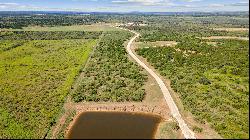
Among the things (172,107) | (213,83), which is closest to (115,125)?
(172,107)

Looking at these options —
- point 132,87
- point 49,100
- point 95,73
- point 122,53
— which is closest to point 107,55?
point 122,53

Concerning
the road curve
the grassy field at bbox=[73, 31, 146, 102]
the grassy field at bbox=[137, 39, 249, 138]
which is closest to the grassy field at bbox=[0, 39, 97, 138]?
the grassy field at bbox=[73, 31, 146, 102]

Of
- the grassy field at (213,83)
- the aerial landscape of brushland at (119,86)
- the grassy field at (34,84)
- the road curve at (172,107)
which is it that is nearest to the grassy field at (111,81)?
the aerial landscape of brushland at (119,86)

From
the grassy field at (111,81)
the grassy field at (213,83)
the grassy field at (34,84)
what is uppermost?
the grassy field at (213,83)

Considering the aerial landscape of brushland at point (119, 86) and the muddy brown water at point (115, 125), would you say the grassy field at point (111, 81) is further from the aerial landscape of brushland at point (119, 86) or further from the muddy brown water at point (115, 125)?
the muddy brown water at point (115, 125)

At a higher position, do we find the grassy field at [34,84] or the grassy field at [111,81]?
the grassy field at [111,81]

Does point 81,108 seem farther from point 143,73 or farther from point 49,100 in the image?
point 143,73

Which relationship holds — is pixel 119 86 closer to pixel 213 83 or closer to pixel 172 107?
pixel 172 107

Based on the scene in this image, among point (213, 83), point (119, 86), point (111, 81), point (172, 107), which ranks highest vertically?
point (213, 83)
